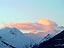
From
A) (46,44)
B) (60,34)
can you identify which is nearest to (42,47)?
(46,44)

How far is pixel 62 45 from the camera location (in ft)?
152

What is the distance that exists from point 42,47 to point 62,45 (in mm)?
3807

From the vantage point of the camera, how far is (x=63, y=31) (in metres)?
46.7

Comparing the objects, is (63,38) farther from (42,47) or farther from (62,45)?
(42,47)

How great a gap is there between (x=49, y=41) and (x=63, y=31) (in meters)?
2.92

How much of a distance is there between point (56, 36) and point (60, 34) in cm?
71

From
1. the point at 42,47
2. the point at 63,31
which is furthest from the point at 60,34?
the point at 42,47

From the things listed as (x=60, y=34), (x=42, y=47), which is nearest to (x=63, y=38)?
(x=60, y=34)

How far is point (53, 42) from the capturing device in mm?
47250

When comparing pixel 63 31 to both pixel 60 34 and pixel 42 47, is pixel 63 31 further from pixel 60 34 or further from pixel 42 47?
pixel 42 47

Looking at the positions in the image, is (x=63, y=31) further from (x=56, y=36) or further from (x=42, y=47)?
(x=42, y=47)

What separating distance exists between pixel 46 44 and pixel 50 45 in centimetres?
97

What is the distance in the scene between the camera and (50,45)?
47.6 meters

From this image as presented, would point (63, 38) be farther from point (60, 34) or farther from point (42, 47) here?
point (42, 47)
